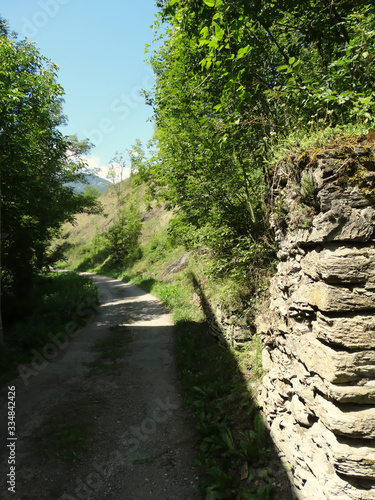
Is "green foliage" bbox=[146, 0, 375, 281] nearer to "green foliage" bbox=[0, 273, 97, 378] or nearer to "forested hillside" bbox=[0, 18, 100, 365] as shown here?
"forested hillside" bbox=[0, 18, 100, 365]

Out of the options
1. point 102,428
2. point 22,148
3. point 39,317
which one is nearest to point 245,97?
point 102,428

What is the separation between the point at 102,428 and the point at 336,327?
187 inches

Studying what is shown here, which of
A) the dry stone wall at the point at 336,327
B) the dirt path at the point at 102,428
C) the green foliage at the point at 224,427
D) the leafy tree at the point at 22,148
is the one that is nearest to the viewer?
the dry stone wall at the point at 336,327

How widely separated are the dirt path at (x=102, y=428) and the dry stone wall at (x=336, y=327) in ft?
6.92

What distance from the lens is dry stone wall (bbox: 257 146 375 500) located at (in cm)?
257

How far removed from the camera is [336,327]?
8.75 feet

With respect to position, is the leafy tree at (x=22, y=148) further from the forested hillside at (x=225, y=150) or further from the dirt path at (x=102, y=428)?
the dirt path at (x=102, y=428)

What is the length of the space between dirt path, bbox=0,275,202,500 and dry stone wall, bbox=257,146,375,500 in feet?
6.92

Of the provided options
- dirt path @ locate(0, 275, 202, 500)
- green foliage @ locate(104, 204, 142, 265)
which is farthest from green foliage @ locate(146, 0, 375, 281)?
green foliage @ locate(104, 204, 142, 265)

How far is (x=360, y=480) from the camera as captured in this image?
2586 millimetres

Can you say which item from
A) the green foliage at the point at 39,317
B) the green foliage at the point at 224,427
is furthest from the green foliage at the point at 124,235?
the green foliage at the point at 224,427

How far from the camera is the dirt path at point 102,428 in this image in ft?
13.5

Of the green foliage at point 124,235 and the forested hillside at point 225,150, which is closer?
the forested hillside at point 225,150

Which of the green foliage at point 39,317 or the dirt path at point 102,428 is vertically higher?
the green foliage at point 39,317
